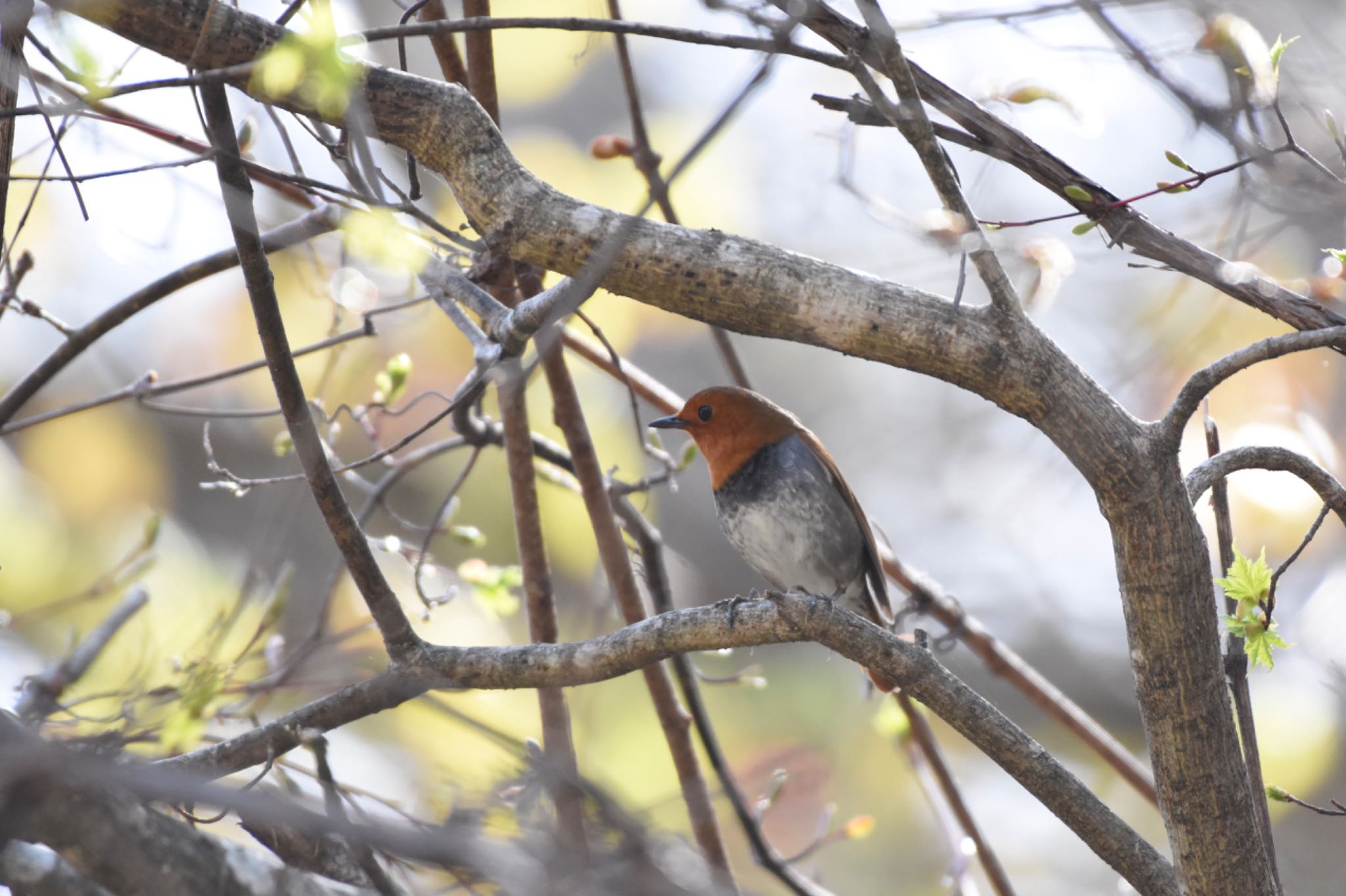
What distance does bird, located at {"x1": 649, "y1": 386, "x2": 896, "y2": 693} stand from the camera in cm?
340

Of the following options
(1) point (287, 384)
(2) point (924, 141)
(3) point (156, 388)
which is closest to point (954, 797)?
(2) point (924, 141)

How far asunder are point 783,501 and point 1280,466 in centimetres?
159

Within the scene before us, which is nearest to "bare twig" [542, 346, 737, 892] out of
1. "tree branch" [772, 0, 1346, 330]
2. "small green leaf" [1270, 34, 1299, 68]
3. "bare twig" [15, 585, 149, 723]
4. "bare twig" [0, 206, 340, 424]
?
"bare twig" [0, 206, 340, 424]

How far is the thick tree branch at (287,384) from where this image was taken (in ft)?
5.94

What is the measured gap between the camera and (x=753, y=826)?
116 inches

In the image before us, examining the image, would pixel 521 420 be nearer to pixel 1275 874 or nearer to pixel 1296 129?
pixel 1275 874

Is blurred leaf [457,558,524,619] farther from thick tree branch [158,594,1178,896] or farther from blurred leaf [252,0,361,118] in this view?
blurred leaf [252,0,361,118]

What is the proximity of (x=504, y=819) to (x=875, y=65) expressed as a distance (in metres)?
1.48

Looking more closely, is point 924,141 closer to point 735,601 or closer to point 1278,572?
point 1278,572

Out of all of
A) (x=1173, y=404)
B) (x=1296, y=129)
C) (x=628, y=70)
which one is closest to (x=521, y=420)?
(x=628, y=70)

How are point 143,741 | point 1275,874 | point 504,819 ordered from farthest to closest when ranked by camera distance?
1. point 1275,874
2. point 143,741
3. point 504,819

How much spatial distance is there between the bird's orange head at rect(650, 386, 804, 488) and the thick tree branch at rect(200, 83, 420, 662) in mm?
1555

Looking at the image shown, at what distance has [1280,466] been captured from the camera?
2.02 meters

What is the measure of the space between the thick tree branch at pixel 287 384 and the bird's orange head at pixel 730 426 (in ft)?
5.10
